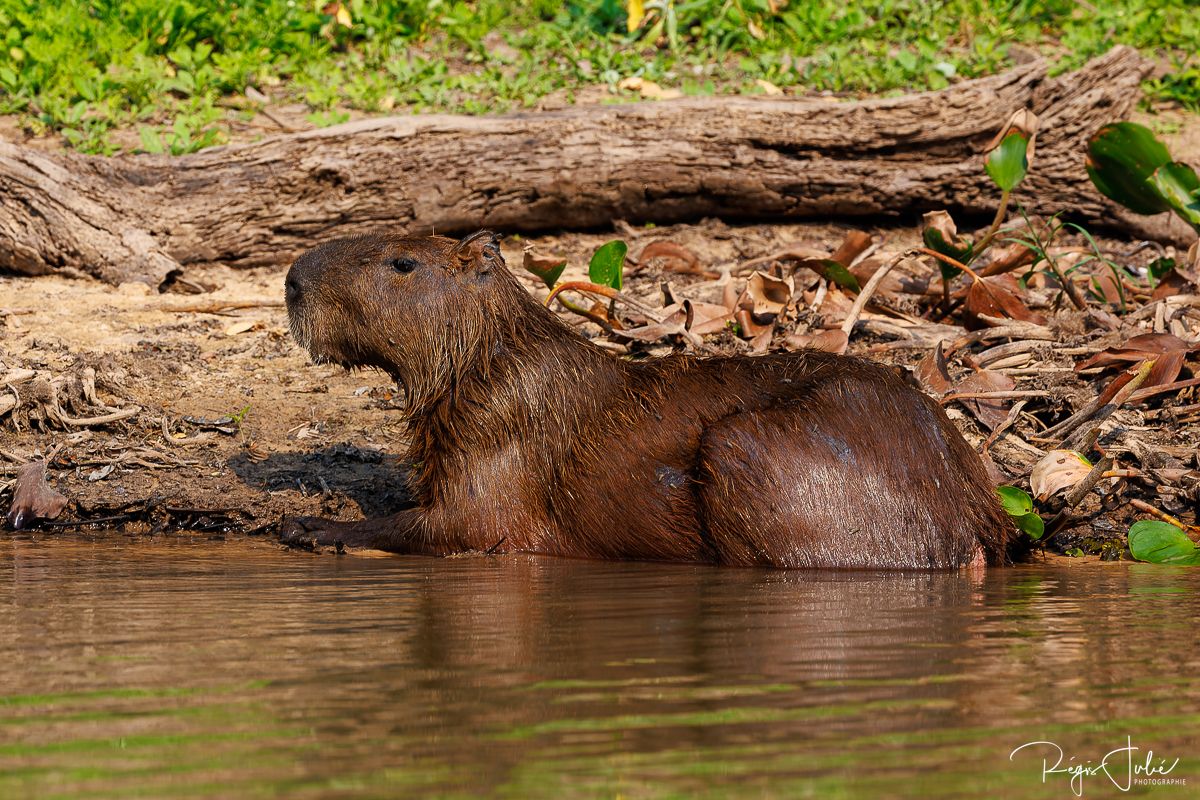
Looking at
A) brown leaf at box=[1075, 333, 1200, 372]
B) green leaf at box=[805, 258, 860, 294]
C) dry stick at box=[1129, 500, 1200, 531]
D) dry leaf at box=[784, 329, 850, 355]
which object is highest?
green leaf at box=[805, 258, 860, 294]

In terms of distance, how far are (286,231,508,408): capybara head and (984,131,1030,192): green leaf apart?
2.53 meters

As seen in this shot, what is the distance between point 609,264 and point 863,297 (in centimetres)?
111

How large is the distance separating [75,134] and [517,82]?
2754 mm

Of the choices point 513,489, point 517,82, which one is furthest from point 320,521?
point 517,82

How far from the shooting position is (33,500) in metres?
5.39

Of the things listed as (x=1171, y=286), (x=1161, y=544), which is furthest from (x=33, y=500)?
(x=1171, y=286)

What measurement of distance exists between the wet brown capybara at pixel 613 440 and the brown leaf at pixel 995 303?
1.92 meters

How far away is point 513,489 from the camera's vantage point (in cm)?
498

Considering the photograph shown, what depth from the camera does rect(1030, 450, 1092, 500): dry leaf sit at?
5.03 m

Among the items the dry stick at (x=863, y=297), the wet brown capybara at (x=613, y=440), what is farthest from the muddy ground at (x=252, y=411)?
the wet brown capybara at (x=613, y=440)

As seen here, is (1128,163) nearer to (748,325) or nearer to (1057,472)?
(748,325)

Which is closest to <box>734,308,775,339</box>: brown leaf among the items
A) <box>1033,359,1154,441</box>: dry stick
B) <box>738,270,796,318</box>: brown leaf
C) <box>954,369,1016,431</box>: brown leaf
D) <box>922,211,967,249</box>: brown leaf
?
<box>738,270,796,318</box>: brown leaf

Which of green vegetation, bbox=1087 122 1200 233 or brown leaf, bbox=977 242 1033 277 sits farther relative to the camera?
brown leaf, bbox=977 242 1033 277

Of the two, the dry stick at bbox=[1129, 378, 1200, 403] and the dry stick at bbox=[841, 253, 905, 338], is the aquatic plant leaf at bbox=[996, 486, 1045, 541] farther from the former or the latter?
the dry stick at bbox=[841, 253, 905, 338]
